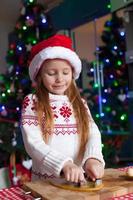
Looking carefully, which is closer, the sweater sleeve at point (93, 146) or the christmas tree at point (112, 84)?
the sweater sleeve at point (93, 146)

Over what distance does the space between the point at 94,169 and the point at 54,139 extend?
0.23m

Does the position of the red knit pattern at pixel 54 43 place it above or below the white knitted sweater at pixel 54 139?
above

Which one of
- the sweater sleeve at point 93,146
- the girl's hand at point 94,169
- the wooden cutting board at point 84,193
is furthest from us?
the sweater sleeve at point 93,146

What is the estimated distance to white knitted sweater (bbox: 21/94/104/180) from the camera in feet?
3.29

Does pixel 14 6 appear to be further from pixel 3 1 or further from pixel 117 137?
pixel 117 137

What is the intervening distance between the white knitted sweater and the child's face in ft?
0.14

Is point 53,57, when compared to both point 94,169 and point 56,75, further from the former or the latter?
point 94,169

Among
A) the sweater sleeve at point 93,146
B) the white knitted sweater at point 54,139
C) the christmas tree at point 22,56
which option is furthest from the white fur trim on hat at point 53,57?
the christmas tree at point 22,56

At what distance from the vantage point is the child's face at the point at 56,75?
1.10 metres

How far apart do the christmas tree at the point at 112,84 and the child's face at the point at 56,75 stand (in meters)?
3.34

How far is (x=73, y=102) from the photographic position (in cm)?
119

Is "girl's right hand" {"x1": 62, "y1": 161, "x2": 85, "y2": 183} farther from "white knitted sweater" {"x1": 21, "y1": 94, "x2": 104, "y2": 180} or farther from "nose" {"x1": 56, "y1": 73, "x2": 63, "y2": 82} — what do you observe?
Answer: "nose" {"x1": 56, "y1": 73, "x2": 63, "y2": 82}

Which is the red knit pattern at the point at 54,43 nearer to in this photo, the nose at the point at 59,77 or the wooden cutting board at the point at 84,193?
the nose at the point at 59,77

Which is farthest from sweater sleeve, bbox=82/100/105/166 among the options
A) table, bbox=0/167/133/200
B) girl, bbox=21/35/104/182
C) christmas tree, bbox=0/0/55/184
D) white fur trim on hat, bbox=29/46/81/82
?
christmas tree, bbox=0/0/55/184
